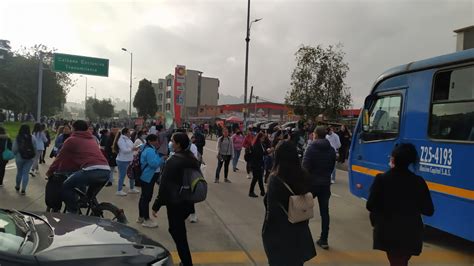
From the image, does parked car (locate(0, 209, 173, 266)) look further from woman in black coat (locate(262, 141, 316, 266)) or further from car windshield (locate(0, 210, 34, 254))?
woman in black coat (locate(262, 141, 316, 266))

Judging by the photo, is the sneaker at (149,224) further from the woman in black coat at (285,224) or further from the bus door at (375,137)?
the bus door at (375,137)

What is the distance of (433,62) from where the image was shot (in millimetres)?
6750

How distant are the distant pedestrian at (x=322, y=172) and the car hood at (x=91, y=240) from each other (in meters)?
3.35

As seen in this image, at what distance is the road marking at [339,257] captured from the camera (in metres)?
5.55

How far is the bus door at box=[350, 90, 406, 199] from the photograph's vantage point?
7562mm

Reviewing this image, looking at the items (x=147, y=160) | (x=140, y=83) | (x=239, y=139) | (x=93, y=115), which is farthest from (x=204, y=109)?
(x=147, y=160)

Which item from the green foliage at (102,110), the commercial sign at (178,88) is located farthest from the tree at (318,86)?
the green foliage at (102,110)

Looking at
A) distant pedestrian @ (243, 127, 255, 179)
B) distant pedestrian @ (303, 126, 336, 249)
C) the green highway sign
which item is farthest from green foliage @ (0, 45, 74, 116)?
distant pedestrian @ (303, 126, 336, 249)

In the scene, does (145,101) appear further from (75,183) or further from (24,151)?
(75,183)

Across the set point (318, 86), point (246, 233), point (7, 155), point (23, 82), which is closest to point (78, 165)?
point (246, 233)

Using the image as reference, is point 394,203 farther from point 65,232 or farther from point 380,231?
point 65,232

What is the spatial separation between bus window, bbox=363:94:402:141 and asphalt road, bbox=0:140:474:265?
176cm

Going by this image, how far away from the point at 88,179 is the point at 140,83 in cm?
9012

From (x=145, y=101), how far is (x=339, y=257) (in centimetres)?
8897
